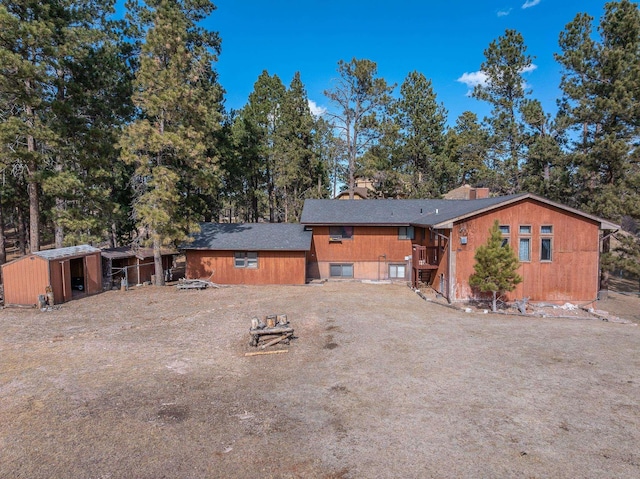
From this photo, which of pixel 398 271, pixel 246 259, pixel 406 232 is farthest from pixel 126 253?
pixel 406 232

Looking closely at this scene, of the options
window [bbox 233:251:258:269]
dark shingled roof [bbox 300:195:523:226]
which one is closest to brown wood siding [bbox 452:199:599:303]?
dark shingled roof [bbox 300:195:523:226]

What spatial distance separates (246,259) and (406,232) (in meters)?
11.1

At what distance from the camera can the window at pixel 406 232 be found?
26.0 m

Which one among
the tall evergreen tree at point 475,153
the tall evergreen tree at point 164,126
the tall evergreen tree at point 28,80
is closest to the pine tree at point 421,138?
the tall evergreen tree at point 475,153

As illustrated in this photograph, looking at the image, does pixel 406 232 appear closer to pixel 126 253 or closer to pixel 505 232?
pixel 505 232

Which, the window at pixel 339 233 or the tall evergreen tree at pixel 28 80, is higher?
the tall evergreen tree at pixel 28 80

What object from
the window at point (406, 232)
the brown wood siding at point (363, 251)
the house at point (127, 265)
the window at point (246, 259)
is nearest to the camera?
the house at point (127, 265)

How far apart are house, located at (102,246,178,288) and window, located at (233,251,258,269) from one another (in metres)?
5.81

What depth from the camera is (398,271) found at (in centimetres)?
2630

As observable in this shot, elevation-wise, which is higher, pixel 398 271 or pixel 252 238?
pixel 252 238

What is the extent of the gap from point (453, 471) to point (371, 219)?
20.8 meters

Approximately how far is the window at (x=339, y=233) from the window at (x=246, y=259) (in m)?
5.50

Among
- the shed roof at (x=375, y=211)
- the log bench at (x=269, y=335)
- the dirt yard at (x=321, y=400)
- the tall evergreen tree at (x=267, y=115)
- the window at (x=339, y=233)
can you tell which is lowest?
the dirt yard at (x=321, y=400)

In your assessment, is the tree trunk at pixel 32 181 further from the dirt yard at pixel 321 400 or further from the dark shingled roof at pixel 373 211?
the dark shingled roof at pixel 373 211
